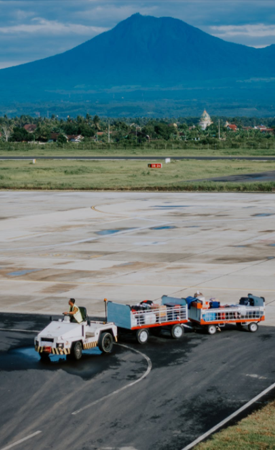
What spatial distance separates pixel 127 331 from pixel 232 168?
103732 millimetres

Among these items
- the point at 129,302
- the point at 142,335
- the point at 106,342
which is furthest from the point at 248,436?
the point at 129,302

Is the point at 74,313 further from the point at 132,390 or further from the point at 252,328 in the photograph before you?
the point at 252,328

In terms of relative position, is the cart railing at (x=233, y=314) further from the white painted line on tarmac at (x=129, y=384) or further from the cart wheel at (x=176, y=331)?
the white painted line on tarmac at (x=129, y=384)

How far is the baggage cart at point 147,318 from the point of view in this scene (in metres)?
25.8

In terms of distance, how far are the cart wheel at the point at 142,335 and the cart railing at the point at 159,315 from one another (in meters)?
0.24

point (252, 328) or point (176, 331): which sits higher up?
point (176, 331)

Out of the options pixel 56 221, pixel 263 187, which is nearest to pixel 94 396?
pixel 56 221

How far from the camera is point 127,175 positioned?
116m

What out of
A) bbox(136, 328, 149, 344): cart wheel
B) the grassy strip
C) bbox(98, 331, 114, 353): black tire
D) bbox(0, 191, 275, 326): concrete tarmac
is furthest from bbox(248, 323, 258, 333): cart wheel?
the grassy strip

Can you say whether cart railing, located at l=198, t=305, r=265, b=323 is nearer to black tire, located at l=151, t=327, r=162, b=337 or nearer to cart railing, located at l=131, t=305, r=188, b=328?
cart railing, located at l=131, t=305, r=188, b=328

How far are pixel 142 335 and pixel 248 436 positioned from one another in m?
9.24

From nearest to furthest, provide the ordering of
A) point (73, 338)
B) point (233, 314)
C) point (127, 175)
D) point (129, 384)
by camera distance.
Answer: point (129, 384) → point (73, 338) → point (233, 314) → point (127, 175)

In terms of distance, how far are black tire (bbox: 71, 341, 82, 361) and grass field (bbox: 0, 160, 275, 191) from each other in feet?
224

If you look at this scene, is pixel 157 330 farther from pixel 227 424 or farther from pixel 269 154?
pixel 269 154
